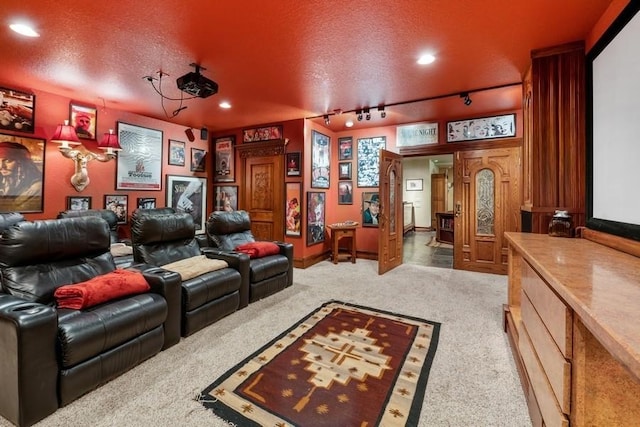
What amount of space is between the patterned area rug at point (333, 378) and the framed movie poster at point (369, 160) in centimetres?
340

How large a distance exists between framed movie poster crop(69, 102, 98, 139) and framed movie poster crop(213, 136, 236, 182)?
7.00 ft

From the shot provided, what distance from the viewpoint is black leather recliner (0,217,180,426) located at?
1.53 m

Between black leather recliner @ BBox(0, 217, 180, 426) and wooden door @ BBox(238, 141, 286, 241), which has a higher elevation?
wooden door @ BBox(238, 141, 286, 241)

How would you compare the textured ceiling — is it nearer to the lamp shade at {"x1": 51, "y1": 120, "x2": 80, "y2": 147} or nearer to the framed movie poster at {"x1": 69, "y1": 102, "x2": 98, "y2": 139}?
the framed movie poster at {"x1": 69, "y1": 102, "x2": 98, "y2": 139}

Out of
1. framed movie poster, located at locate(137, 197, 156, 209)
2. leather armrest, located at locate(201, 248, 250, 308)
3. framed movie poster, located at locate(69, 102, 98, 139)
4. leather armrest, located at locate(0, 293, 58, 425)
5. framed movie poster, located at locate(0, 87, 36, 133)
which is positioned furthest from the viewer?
framed movie poster, located at locate(137, 197, 156, 209)

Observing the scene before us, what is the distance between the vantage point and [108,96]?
402 centimetres

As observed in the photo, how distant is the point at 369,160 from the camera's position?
5742 mm

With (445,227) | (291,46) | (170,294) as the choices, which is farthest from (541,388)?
(445,227)

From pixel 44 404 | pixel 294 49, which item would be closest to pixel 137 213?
pixel 44 404

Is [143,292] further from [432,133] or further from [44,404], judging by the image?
[432,133]

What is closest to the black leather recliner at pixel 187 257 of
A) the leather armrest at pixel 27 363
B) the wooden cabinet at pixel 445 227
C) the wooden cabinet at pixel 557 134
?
the leather armrest at pixel 27 363

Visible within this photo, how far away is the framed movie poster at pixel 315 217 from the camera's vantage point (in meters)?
5.19

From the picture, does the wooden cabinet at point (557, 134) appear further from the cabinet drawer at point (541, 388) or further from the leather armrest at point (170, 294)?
the leather armrest at point (170, 294)

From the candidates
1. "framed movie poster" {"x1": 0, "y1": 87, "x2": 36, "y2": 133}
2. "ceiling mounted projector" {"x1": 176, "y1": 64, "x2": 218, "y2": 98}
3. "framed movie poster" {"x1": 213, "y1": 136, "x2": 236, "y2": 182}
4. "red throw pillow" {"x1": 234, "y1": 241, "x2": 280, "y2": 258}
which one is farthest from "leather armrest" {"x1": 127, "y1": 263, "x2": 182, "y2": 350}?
"framed movie poster" {"x1": 213, "y1": 136, "x2": 236, "y2": 182}
